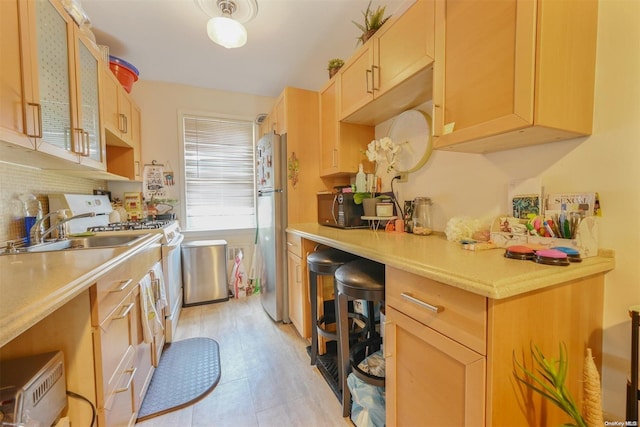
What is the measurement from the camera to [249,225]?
343cm

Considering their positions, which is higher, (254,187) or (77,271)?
(254,187)

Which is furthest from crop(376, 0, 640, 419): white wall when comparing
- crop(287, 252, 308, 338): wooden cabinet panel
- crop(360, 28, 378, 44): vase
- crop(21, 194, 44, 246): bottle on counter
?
crop(21, 194, 44, 246): bottle on counter

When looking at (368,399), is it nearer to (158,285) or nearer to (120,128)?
(158,285)

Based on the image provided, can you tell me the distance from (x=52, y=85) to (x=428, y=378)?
2.15 m

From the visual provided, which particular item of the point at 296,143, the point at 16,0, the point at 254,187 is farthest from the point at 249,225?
the point at 16,0

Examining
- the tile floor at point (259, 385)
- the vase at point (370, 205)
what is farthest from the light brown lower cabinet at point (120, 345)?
the vase at point (370, 205)

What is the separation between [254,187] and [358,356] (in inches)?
100.0

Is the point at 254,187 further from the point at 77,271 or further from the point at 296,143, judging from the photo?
the point at 77,271

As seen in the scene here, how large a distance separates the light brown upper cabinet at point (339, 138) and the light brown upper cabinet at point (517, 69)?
1019mm

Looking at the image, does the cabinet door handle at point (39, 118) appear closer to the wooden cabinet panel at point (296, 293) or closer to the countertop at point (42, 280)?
the countertop at point (42, 280)

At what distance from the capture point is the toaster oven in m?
0.61

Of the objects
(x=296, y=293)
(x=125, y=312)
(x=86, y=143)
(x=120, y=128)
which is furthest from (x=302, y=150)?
(x=125, y=312)

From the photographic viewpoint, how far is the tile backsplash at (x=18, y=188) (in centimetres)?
139

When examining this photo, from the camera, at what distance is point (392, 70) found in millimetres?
1418
